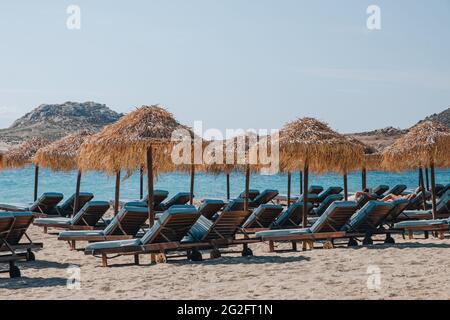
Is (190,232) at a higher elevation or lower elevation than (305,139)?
lower

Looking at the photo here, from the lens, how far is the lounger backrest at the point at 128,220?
9211 millimetres

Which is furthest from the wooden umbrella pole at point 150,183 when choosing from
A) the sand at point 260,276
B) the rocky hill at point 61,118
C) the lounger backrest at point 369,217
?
the rocky hill at point 61,118

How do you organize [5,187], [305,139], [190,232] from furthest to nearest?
1. [5,187]
2. [305,139]
3. [190,232]

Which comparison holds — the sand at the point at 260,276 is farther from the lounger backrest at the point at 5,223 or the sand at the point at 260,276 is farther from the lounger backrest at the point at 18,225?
the lounger backrest at the point at 5,223

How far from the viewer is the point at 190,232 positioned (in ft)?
29.2

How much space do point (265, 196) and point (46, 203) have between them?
5452mm

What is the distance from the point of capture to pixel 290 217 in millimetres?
11047

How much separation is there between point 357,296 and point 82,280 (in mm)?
3111

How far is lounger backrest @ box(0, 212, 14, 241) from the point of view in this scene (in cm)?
766

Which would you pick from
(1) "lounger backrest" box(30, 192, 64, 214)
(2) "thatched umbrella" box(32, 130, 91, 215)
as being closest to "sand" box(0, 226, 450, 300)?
(1) "lounger backrest" box(30, 192, 64, 214)
